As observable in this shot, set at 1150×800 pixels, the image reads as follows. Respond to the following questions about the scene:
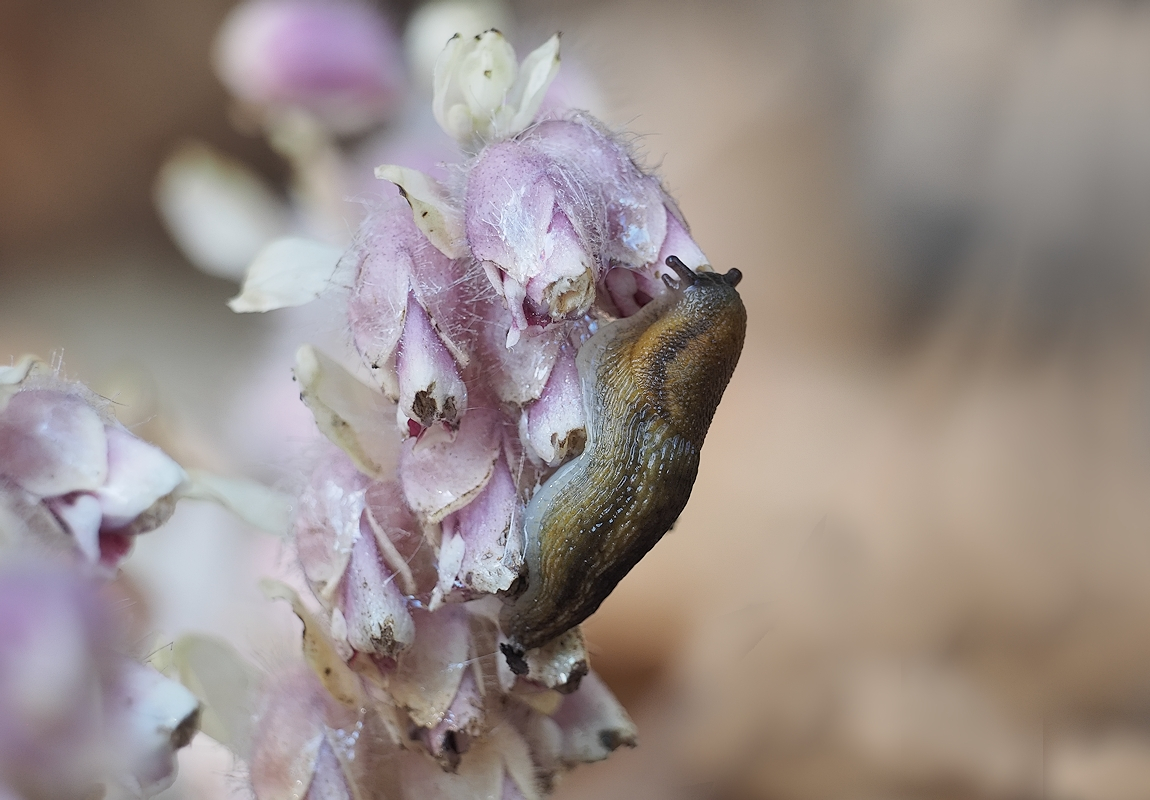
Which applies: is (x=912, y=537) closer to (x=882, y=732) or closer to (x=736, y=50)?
(x=882, y=732)

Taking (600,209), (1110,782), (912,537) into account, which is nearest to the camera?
(600,209)

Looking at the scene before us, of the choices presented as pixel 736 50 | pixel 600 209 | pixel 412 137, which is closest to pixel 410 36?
pixel 412 137

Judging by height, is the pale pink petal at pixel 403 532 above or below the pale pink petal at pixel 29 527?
above

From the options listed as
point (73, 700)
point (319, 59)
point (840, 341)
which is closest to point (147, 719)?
point (73, 700)

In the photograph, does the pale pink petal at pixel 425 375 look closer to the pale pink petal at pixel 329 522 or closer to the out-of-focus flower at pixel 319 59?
the pale pink petal at pixel 329 522

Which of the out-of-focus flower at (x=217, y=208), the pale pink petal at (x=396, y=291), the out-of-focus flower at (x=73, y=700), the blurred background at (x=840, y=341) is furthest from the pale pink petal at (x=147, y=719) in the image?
the out-of-focus flower at (x=217, y=208)

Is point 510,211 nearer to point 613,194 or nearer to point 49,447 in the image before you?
point 613,194
